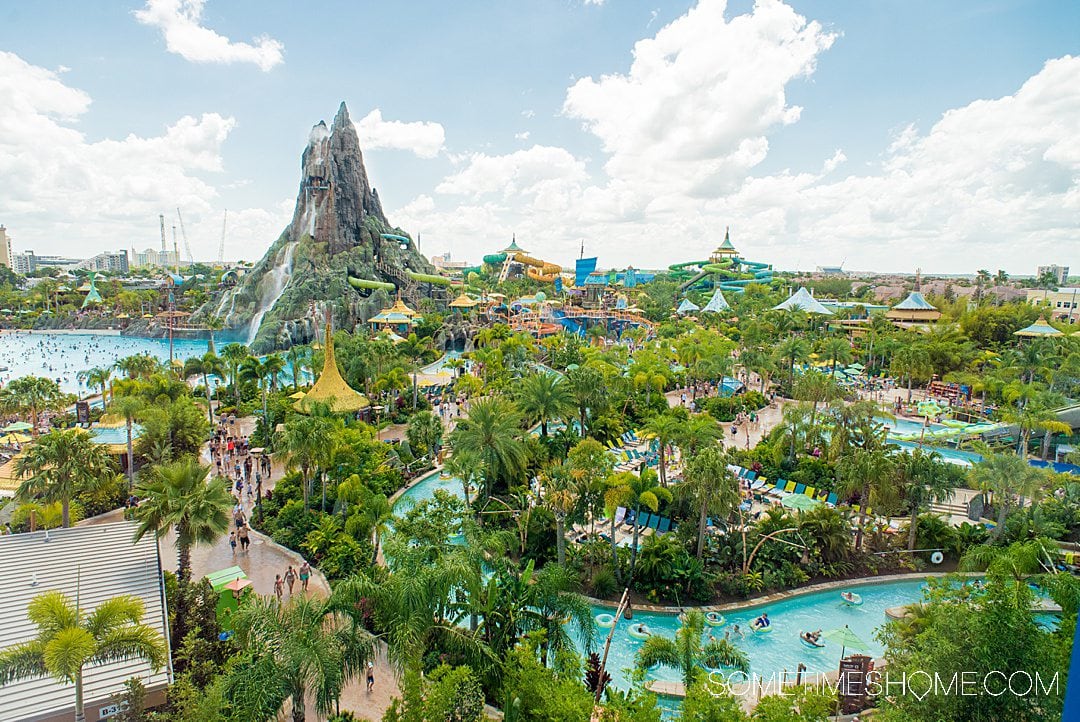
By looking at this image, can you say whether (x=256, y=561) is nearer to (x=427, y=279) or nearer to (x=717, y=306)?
(x=427, y=279)

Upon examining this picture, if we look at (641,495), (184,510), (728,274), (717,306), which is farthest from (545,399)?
(728,274)

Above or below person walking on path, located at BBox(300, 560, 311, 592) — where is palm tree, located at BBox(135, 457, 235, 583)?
above

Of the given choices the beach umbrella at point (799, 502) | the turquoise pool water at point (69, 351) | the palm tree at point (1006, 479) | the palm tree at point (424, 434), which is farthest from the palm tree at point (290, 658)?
the turquoise pool water at point (69, 351)

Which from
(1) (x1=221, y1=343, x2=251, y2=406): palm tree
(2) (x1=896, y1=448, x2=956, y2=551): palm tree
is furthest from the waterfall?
(2) (x1=896, y1=448, x2=956, y2=551): palm tree

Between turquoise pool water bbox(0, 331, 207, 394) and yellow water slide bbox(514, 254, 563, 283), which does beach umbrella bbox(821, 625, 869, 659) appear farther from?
yellow water slide bbox(514, 254, 563, 283)

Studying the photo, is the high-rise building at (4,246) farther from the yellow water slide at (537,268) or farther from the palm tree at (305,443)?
the palm tree at (305,443)

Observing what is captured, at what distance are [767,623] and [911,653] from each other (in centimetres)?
456

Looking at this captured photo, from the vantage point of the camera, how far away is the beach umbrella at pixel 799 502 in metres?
17.3

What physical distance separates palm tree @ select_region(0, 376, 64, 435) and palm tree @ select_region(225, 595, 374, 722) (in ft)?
70.4

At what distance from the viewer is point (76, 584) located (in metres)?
10.0

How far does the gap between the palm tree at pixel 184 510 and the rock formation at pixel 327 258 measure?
45.0 meters

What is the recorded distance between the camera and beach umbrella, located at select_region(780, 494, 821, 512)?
17.3m

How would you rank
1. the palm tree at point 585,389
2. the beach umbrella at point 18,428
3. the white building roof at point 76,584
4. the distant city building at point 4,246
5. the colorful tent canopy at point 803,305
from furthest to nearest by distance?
the distant city building at point 4,246 → the colorful tent canopy at point 803,305 → the beach umbrella at point 18,428 → the palm tree at point 585,389 → the white building roof at point 76,584

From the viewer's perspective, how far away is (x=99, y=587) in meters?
10.1
